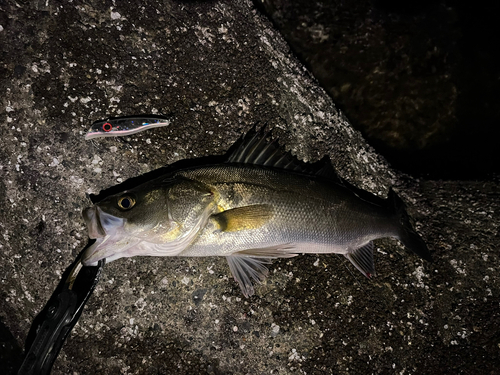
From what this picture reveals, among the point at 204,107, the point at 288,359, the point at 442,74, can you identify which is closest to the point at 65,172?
the point at 204,107

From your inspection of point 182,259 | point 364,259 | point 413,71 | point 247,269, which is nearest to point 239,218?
point 247,269

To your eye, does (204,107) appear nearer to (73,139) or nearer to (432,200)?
(73,139)

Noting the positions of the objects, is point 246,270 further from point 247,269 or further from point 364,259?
point 364,259

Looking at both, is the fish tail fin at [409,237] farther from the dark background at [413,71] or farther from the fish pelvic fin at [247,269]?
the dark background at [413,71]

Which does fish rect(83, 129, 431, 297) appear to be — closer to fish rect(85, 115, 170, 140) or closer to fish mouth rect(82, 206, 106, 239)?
fish mouth rect(82, 206, 106, 239)

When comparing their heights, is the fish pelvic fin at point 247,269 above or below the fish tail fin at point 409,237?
below

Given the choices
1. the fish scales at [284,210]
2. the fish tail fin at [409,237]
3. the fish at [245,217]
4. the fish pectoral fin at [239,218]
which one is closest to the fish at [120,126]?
the fish at [245,217]
